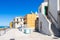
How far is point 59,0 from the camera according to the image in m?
24.2

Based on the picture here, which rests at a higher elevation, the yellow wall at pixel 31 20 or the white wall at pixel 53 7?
the white wall at pixel 53 7

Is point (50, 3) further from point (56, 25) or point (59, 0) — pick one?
point (56, 25)

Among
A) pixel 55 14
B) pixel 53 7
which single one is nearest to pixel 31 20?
pixel 53 7

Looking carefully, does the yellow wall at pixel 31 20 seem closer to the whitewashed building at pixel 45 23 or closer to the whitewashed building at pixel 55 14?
the whitewashed building at pixel 45 23

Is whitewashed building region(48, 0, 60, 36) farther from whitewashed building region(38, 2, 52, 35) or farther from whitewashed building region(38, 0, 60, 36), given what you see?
whitewashed building region(38, 2, 52, 35)

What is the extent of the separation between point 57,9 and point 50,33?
468cm

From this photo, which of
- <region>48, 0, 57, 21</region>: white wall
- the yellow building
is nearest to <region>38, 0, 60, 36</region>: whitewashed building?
<region>48, 0, 57, 21</region>: white wall

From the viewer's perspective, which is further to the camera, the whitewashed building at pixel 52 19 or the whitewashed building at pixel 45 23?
the whitewashed building at pixel 45 23

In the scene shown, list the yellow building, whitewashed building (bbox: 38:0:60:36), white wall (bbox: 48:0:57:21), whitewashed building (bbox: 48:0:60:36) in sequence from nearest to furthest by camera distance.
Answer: whitewashed building (bbox: 38:0:60:36) < whitewashed building (bbox: 48:0:60:36) < white wall (bbox: 48:0:57:21) < the yellow building

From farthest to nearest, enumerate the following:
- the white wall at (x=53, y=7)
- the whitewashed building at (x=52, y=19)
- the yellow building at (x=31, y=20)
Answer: the yellow building at (x=31, y=20)
the white wall at (x=53, y=7)
the whitewashed building at (x=52, y=19)

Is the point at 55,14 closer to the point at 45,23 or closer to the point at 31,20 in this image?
the point at 45,23

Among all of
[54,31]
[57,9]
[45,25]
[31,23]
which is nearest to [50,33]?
[54,31]

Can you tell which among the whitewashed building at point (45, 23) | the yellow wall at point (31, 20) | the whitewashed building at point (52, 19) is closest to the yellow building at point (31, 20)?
the yellow wall at point (31, 20)

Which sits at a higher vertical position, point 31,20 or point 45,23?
point 31,20
